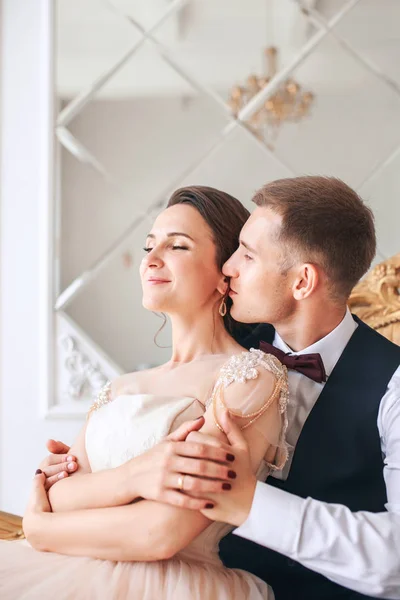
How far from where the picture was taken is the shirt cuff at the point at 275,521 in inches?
49.9

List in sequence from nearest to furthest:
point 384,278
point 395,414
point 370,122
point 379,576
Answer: point 379,576 → point 395,414 → point 384,278 → point 370,122

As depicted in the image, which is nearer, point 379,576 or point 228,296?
Result: point 379,576

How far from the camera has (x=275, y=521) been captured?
4.16 ft

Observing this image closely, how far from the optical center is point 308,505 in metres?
1.28

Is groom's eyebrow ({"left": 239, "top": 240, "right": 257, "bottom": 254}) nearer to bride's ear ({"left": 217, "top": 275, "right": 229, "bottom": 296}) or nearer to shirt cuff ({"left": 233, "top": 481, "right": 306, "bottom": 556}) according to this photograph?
bride's ear ({"left": 217, "top": 275, "right": 229, "bottom": 296})

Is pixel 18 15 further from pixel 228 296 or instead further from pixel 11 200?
pixel 228 296

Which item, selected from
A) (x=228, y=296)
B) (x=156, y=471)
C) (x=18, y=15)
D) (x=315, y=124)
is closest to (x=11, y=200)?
(x=18, y=15)

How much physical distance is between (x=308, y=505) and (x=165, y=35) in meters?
1.97

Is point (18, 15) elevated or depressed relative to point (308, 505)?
elevated

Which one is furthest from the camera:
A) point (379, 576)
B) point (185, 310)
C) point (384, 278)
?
point (384, 278)

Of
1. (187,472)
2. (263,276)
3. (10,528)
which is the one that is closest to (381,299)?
(263,276)

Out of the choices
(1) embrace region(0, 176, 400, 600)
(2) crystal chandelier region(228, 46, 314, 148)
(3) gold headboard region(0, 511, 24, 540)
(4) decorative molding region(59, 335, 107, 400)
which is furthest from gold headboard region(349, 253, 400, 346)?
(3) gold headboard region(0, 511, 24, 540)

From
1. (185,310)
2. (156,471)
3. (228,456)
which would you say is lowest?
(156,471)

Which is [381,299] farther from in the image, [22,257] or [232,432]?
[22,257]
